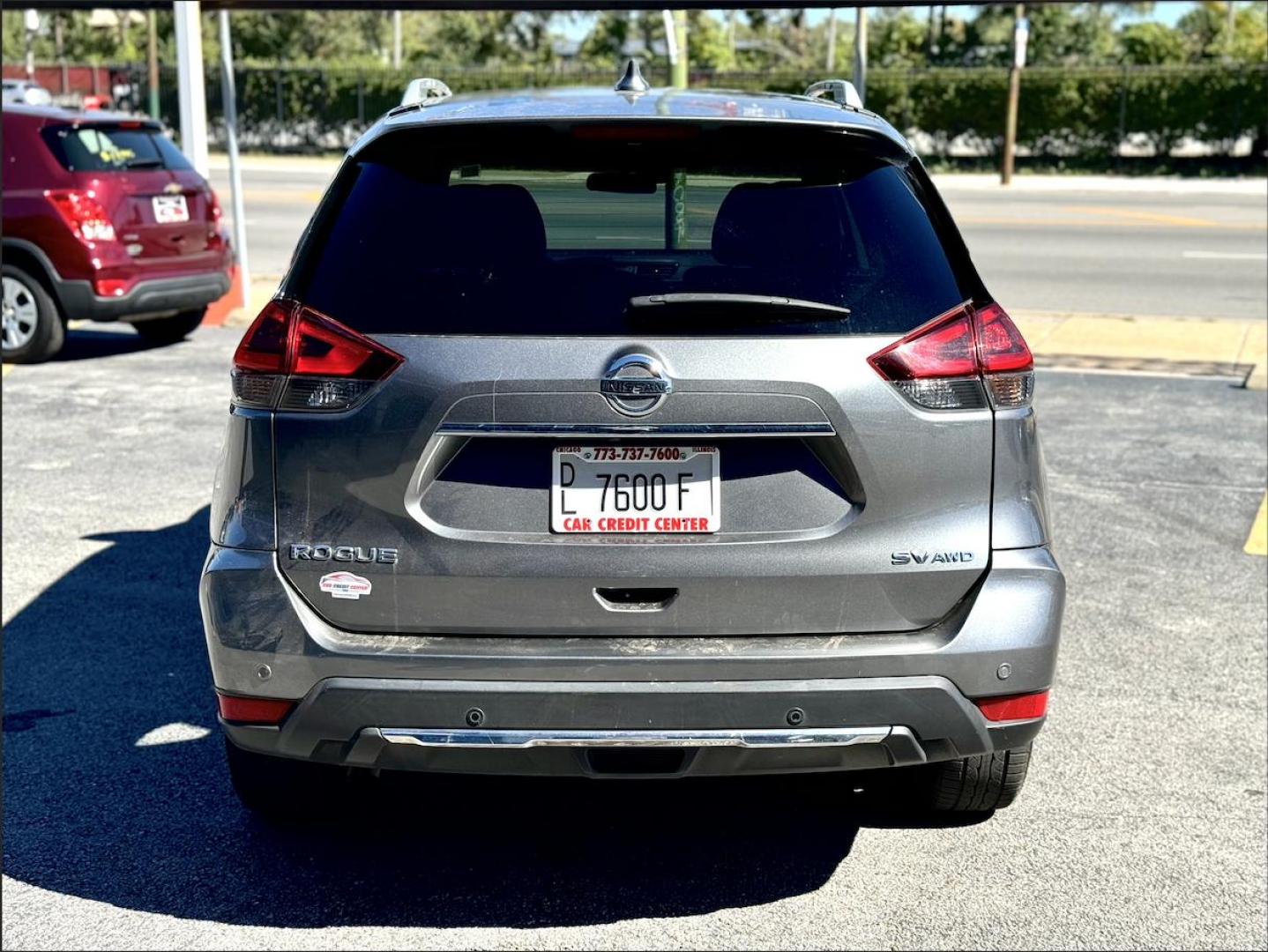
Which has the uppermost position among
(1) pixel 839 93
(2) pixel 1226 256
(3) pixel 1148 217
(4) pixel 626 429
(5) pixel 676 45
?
(5) pixel 676 45

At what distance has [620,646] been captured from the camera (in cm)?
329

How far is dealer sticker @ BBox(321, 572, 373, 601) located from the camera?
10.9ft

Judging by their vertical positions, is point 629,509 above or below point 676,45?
below

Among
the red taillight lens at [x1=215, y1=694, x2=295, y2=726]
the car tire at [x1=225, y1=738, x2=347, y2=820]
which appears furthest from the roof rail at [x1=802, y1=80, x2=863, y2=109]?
the car tire at [x1=225, y1=738, x2=347, y2=820]

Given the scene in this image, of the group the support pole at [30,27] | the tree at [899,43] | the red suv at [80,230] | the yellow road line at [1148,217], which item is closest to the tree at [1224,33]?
the tree at [899,43]

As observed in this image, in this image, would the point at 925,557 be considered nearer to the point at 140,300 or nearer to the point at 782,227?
the point at 782,227

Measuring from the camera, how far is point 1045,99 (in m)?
38.4

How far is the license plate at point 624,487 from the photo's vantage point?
328 centimetres

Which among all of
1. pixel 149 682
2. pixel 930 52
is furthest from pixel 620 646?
pixel 930 52

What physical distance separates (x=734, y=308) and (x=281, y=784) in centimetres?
161

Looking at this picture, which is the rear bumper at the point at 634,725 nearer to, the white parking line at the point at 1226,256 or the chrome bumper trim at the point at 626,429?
the chrome bumper trim at the point at 626,429

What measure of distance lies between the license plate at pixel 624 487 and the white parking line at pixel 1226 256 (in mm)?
17043

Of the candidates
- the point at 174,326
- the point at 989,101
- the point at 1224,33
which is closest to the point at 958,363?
the point at 174,326

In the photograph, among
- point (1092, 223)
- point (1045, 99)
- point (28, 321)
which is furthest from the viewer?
point (1045, 99)
